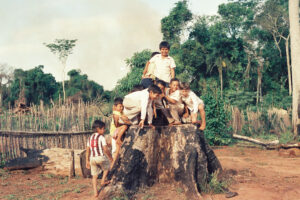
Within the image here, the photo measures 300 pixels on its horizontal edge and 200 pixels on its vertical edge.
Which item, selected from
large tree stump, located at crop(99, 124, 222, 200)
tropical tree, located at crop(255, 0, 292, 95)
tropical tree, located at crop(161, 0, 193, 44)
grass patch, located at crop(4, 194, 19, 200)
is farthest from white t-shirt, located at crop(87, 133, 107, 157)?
tropical tree, located at crop(255, 0, 292, 95)

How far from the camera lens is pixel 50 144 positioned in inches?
393

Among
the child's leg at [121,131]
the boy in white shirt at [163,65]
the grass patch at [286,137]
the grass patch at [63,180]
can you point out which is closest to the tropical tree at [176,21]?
the grass patch at [286,137]

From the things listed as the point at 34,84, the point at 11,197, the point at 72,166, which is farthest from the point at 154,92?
the point at 34,84

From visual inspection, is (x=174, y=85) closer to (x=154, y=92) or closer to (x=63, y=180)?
(x=154, y=92)

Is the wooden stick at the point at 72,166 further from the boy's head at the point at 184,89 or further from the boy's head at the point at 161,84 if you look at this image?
the boy's head at the point at 184,89

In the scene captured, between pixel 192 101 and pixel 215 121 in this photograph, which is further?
pixel 215 121

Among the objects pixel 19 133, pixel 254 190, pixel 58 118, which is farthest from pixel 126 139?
pixel 58 118

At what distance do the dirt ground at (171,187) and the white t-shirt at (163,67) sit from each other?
2.50 metres

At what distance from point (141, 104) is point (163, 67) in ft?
5.36

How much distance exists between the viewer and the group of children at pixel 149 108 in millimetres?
5762

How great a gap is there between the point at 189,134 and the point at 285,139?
400 inches

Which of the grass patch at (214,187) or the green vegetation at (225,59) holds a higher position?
the green vegetation at (225,59)

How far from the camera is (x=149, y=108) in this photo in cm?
584

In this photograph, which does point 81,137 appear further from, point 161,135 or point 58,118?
point 161,135
